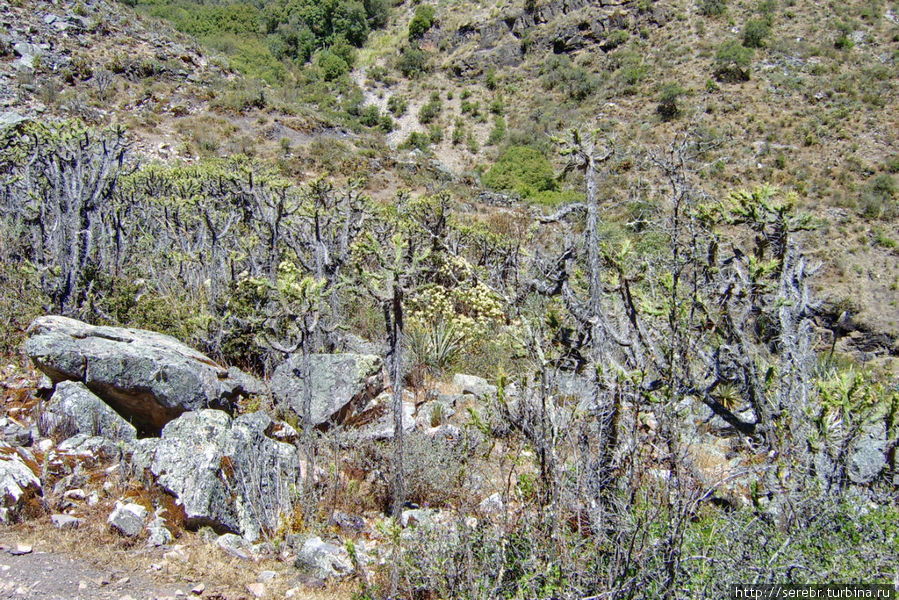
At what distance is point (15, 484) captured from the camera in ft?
12.3

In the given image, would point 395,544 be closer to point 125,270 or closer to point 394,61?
point 125,270

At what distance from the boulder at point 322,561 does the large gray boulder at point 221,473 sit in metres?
0.46

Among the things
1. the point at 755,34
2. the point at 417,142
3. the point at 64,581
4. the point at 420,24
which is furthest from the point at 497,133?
the point at 64,581

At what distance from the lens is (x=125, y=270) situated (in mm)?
9352

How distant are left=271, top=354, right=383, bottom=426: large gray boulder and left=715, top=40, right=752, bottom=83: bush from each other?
111 feet

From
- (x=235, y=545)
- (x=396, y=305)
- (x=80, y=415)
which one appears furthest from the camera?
(x=80, y=415)

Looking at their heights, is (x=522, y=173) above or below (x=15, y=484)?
above

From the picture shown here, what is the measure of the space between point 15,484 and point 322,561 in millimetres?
2066

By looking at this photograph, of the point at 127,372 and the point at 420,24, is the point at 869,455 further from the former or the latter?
the point at 420,24

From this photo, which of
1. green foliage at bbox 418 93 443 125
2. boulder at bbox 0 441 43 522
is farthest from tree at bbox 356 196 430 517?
green foliage at bbox 418 93 443 125

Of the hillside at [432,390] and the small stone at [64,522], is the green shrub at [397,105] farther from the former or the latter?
the small stone at [64,522]

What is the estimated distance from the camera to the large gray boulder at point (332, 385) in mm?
5727

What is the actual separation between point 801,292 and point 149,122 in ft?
81.6

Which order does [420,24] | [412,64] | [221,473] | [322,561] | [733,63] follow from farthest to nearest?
[420,24]
[412,64]
[733,63]
[221,473]
[322,561]
